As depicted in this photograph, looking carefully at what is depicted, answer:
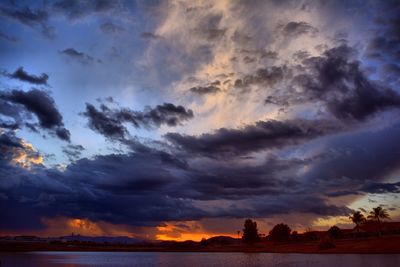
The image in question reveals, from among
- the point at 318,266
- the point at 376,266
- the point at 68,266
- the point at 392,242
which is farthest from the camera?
the point at 392,242

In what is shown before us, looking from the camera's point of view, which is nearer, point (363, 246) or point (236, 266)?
A: point (236, 266)

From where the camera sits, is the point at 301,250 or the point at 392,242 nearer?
the point at 392,242

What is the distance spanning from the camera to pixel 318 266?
77.9m

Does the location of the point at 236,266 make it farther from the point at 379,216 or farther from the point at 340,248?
the point at 379,216

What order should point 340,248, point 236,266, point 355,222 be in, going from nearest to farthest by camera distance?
point 236,266, point 340,248, point 355,222

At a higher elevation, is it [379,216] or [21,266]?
[379,216]

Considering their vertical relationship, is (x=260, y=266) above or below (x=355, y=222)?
below

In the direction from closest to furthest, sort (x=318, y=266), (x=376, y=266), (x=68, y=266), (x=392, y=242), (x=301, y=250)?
(x=376, y=266), (x=318, y=266), (x=68, y=266), (x=392, y=242), (x=301, y=250)

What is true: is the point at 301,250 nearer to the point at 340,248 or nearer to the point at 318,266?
the point at 340,248

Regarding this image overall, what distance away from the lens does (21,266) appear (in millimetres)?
94500

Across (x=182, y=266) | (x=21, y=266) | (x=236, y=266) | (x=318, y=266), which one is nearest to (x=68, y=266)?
(x=21, y=266)

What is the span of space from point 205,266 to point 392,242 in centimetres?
7617

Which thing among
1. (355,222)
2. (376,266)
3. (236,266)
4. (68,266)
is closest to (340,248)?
(355,222)

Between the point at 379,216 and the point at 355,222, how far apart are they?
19.8m
